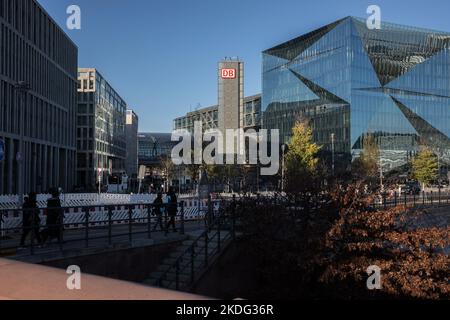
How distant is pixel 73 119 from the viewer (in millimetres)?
82062

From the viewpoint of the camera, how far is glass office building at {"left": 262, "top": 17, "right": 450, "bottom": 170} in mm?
85438

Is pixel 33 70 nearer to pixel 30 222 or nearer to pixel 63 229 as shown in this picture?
pixel 63 229

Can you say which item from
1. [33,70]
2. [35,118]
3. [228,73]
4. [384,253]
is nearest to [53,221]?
[384,253]

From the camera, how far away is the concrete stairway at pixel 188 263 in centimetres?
1214

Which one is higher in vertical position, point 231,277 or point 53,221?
point 53,221

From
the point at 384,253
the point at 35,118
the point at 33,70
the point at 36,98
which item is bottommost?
the point at 384,253

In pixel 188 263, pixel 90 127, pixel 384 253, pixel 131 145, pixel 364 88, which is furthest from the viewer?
pixel 131 145

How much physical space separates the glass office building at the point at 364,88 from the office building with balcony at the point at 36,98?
35.8 m

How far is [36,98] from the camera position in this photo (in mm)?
61469

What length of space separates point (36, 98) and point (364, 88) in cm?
5089

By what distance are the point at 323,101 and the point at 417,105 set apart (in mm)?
18475
